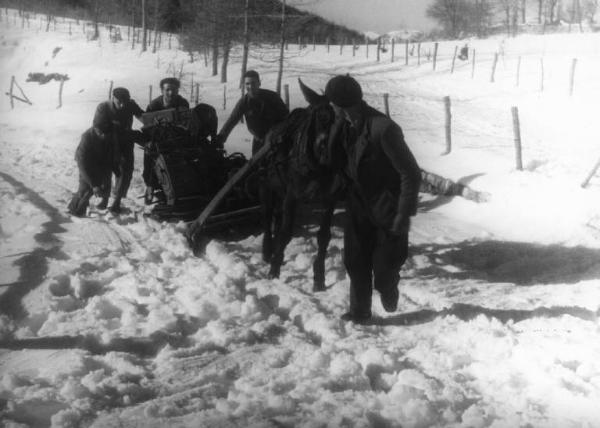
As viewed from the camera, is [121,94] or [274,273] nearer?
[274,273]

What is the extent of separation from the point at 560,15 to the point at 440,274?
170 feet

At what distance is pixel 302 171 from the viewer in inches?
189

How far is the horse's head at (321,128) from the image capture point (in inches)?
178

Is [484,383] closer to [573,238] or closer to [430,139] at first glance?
[573,238]

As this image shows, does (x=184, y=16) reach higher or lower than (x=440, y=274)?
higher

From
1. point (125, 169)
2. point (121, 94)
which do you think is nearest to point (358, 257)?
point (121, 94)

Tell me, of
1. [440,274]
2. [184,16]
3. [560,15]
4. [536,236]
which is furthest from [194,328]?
[560,15]

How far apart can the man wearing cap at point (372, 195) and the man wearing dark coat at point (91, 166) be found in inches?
179

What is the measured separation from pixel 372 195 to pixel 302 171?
718 mm

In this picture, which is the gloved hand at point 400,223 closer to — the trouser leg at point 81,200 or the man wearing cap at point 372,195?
the man wearing cap at point 372,195

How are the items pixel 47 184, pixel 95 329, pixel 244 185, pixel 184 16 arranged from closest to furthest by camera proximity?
pixel 95 329
pixel 244 185
pixel 47 184
pixel 184 16

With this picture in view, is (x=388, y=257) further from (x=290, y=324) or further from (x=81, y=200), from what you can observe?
(x=81, y=200)

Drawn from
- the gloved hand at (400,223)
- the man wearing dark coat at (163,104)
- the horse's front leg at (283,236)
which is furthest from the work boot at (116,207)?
the gloved hand at (400,223)

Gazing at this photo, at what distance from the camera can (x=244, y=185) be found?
22.5 ft
